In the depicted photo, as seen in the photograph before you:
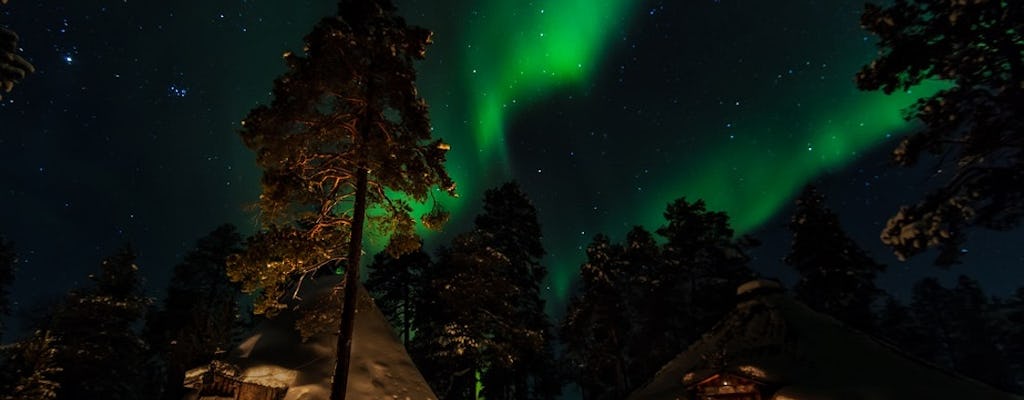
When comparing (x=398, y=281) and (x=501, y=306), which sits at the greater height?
(x=398, y=281)

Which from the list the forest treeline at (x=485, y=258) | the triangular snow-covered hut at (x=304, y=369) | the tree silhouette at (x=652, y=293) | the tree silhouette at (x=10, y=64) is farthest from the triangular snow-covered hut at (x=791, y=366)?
the tree silhouette at (x=10, y=64)

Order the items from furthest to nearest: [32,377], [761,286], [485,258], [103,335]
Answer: [103,335] < [485,258] < [761,286] < [32,377]

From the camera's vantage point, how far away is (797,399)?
12086 millimetres

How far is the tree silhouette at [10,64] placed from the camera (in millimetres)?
8055

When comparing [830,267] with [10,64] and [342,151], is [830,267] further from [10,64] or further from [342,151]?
[10,64]

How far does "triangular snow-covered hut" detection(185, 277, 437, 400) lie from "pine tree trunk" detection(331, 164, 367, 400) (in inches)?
73.6

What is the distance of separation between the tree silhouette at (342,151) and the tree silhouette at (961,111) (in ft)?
35.7

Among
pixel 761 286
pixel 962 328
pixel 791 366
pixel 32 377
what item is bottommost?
pixel 791 366

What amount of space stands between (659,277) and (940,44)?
2084 cm

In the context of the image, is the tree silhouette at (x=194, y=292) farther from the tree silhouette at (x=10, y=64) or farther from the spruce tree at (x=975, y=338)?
the spruce tree at (x=975, y=338)

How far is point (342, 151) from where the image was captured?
1180cm

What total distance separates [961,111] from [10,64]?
18.4 metres

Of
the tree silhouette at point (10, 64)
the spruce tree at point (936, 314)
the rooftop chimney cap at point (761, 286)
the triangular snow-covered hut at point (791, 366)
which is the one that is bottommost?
the triangular snow-covered hut at point (791, 366)

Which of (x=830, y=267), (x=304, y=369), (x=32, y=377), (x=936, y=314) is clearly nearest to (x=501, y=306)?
(x=304, y=369)
